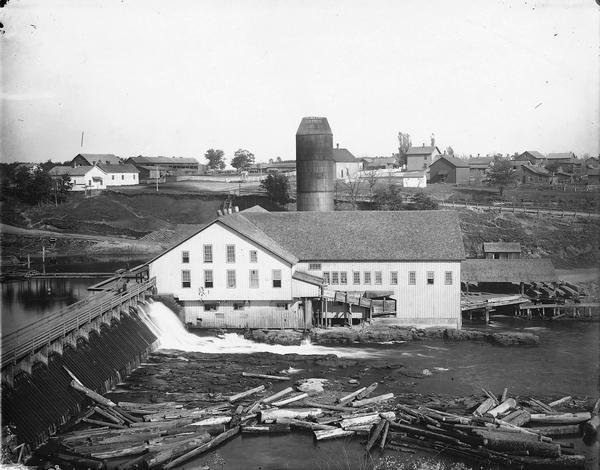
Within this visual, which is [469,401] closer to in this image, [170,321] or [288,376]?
[288,376]

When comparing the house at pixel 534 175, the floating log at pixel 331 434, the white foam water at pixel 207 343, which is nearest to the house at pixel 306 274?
the white foam water at pixel 207 343

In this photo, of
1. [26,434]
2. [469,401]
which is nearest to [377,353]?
[469,401]

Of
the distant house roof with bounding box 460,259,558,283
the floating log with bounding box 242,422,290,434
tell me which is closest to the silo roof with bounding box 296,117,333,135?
the distant house roof with bounding box 460,259,558,283

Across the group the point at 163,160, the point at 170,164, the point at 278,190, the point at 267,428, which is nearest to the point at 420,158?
the point at 278,190

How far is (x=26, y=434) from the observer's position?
26000mm

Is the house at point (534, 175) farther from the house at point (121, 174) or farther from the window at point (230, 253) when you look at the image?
the window at point (230, 253)

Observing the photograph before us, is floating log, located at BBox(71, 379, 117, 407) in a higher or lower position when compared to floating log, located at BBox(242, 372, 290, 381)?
higher

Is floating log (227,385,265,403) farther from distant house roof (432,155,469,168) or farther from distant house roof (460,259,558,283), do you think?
distant house roof (432,155,469,168)

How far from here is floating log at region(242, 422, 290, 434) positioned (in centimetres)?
2901

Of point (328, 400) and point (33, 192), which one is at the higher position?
point (33, 192)

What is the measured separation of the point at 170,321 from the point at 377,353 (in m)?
13.3

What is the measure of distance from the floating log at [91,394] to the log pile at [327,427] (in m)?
0.05

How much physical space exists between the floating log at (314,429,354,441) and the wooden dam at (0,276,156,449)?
10.2 m

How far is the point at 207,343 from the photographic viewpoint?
143 ft
